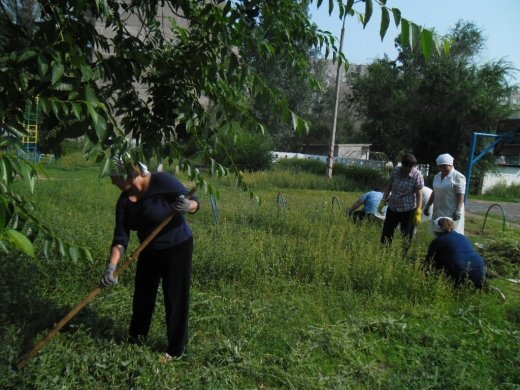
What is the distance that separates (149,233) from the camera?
375 cm

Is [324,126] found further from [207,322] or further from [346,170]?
[207,322]

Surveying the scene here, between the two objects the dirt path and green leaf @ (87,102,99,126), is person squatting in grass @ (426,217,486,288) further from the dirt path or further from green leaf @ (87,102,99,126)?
the dirt path

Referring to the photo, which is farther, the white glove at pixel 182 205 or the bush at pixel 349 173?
the bush at pixel 349 173

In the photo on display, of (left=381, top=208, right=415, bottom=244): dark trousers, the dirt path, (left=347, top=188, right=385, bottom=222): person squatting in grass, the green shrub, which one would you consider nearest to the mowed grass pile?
(left=381, top=208, right=415, bottom=244): dark trousers

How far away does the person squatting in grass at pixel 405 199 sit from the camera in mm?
6750

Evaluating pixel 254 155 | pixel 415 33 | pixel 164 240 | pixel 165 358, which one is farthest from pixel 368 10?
pixel 254 155

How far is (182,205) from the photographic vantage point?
3602 millimetres

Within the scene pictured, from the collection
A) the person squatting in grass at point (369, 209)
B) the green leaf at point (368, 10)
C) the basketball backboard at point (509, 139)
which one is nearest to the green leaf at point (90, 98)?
the green leaf at point (368, 10)

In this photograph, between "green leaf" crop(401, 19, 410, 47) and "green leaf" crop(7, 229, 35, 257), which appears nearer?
"green leaf" crop(7, 229, 35, 257)

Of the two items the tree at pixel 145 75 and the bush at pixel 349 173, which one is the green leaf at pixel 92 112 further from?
the bush at pixel 349 173

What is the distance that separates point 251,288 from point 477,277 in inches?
100

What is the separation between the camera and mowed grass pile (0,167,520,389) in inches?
140

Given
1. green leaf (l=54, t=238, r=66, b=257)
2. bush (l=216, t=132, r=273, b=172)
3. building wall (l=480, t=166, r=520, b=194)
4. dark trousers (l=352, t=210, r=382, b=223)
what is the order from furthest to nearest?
1. building wall (l=480, t=166, r=520, b=194)
2. bush (l=216, t=132, r=273, b=172)
3. dark trousers (l=352, t=210, r=382, b=223)
4. green leaf (l=54, t=238, r=66, b=257)

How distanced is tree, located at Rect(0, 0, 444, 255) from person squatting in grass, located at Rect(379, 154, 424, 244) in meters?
3.52
